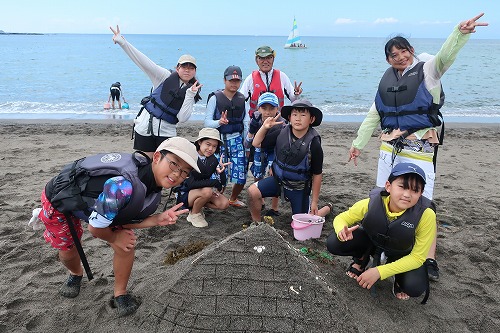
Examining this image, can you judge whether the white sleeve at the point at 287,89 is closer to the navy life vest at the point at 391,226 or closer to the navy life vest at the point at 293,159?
the navy life vest at the point at 293,159

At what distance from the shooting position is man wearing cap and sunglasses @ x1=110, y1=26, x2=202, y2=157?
15.9 ft

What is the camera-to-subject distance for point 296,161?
4.29 m

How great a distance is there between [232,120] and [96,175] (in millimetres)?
2670

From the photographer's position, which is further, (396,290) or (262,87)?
(262,87)

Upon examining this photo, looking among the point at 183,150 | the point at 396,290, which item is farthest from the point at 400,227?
the point at 183,150

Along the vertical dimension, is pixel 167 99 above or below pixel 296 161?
above

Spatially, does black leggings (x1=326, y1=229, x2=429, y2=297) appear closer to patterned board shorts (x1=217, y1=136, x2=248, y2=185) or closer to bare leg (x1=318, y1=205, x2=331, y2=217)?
bare leg (x1=318, y1=205, x2=331, y2=217)

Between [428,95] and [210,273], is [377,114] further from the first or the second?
[210,273]

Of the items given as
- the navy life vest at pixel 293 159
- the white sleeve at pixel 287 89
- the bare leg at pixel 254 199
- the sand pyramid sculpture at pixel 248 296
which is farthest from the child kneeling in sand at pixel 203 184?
the sand pyramid sculpture at pixel 248 296

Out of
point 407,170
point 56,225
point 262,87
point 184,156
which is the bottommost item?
point 56,225

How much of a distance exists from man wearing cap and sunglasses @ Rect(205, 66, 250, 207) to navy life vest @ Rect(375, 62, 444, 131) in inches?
76.9

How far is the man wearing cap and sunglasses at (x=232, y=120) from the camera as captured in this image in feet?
16.6

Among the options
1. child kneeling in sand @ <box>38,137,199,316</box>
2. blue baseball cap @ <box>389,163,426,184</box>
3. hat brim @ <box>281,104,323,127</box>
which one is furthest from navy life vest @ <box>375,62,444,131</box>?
child kneeling in sand @ <box>38,137,199,316</box>

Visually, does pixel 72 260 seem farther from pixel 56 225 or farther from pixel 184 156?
pixel 184 156
